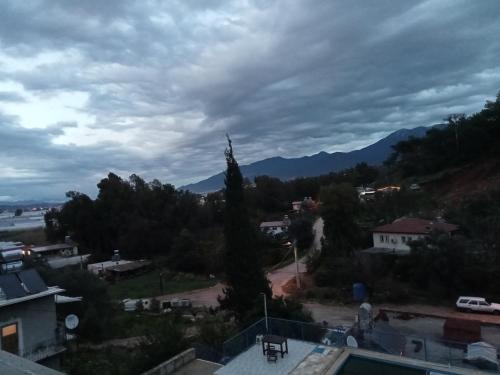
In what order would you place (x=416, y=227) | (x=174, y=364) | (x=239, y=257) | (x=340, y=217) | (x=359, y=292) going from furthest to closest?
(x=340, y=217)
(x=416, y=227)
(x=359, y=292)
(x=239, y=257)
(x=174, y=364)

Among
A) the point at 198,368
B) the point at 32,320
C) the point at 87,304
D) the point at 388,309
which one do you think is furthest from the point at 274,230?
the point at 198,368

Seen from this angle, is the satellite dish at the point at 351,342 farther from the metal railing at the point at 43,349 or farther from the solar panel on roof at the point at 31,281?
the solar panel on roof at the point at 31,281

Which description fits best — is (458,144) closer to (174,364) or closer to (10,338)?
(174,364)

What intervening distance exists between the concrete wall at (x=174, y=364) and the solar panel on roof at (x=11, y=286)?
5.33m

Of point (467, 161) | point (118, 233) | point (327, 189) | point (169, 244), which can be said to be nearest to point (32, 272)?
point (327, 189)

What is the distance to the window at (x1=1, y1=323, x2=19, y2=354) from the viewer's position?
11289 millimetres

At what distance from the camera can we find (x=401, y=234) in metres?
29.9

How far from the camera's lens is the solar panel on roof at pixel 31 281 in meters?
12.2

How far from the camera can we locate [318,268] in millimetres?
32188

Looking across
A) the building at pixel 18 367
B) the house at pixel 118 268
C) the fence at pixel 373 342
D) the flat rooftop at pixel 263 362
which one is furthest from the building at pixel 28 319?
the house at pixel 118 268

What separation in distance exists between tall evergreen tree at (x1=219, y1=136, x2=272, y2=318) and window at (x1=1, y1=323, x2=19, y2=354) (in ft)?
28.9

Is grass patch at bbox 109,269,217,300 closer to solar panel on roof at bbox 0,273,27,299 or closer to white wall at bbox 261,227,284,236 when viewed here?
white wall at bbox 261,227,284,236

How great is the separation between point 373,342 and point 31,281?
1098 cm

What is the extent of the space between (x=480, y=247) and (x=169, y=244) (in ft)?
129
